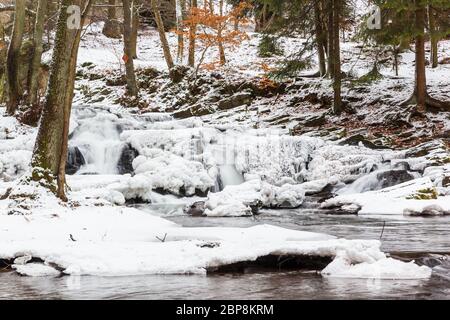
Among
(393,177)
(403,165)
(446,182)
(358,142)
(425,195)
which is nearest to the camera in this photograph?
(425,195)

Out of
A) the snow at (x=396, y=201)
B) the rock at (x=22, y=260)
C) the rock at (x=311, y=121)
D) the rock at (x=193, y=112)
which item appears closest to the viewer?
the rock at (x=22, y=260)

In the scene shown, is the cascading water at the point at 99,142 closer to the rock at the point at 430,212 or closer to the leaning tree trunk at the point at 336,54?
the leaning tree trunk at the point at 336,54

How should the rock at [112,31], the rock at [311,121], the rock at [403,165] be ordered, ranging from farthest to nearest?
the rock at [112,31] < the rock at [311,121] < the rock at [403,165]

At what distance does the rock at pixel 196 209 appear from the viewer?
10773mm

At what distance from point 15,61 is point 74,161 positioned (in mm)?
4812

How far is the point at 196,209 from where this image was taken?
11078 millimetres

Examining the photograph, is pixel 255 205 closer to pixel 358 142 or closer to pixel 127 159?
pixel 127 159

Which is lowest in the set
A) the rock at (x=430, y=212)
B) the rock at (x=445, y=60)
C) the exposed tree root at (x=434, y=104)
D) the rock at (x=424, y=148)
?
the rock at (x=430, y=212)

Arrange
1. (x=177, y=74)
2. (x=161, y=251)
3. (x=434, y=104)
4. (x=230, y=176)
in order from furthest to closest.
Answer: (x=177, y=74) < (x=434, y=104) < (x=230, y=176) < (x=161, y=251)

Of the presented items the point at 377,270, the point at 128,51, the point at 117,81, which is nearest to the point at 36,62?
the point at 128,51

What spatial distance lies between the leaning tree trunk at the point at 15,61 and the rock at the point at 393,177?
38.6 ft

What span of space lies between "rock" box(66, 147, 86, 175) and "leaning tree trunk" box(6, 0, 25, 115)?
3.48m

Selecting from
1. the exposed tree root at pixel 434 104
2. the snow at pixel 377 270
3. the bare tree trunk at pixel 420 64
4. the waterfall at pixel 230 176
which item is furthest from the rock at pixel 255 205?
the exposed tree root at pixel 434 104

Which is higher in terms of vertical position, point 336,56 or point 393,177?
point 336,56
